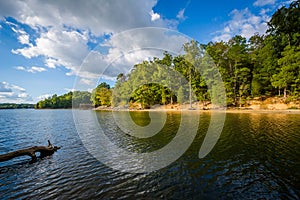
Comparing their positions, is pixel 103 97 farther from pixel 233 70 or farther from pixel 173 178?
pixel 173 178

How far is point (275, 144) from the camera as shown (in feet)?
42.8

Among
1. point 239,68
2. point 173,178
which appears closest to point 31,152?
point 173,178

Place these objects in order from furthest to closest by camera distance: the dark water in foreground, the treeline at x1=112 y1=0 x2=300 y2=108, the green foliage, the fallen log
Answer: the green foliage < the treeline at x1=112 y1=0 x2=300 y2=108 < the fallen log < the dark water in foreground

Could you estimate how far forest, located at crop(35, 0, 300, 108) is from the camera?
40438 mm

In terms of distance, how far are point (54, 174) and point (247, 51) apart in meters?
64.7

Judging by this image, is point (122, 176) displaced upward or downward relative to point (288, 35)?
downward

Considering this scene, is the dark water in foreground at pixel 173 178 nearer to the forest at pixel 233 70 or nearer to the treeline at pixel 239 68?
the forest at pixel 233 70

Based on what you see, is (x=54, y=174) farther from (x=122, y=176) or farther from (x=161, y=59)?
(x=161, y=59)

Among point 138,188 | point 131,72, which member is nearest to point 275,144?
point 138,188

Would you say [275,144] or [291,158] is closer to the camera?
[291,158]

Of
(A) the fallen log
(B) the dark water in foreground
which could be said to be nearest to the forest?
(B) the dark water in foreground

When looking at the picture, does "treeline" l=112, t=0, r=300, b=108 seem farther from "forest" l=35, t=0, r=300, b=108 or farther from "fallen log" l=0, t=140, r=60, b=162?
"fallen log" l=0, t=140, r=60, b=162

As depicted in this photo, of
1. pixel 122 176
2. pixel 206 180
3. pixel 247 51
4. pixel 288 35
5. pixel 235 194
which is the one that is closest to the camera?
pixel 235 194

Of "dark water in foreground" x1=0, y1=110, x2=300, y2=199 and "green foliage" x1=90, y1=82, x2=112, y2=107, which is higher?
"green foliage" x1=90, y1=82, x2=112, y2=107
